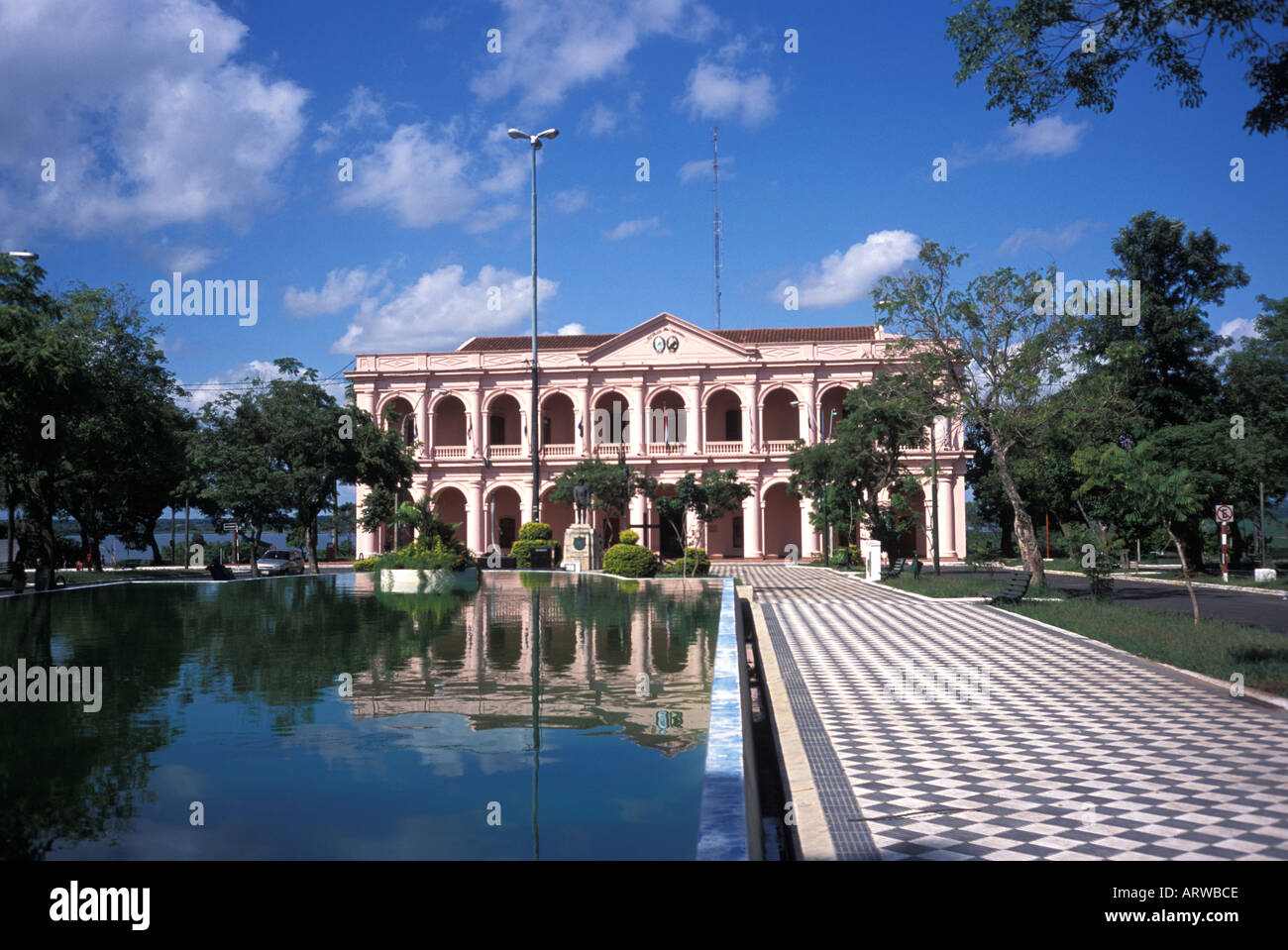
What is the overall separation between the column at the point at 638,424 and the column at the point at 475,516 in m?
8.14

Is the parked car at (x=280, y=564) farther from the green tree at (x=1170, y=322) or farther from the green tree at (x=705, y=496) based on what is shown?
the green tree at (x=1170, y=322)

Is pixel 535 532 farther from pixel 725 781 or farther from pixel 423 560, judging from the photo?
pixel 725 781

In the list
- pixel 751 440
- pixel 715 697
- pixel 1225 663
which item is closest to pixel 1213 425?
pixel 751 440

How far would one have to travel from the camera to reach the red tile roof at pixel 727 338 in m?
52.0

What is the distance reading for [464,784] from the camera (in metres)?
5.58

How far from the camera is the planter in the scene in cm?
2628

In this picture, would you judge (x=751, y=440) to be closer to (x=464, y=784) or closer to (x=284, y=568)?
(x=284, y=568)

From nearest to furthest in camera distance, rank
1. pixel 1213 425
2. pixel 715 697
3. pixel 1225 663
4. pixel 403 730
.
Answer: pixel 403 730 < pixel 715 697 < pixel 1225 663 < pixel 1213 425

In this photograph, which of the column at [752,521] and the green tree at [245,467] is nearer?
the green tree at [245,467]

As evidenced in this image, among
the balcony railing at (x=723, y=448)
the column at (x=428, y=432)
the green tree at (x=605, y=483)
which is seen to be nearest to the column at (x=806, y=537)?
the balcony railing at (x=723, y=448)

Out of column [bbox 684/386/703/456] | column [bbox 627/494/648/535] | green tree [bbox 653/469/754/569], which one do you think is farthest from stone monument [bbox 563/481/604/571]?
column [bbox 684/386/703/456]

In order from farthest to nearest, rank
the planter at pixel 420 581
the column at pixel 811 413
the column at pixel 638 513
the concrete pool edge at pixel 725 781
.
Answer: the column at pixel 638 513 < the column at pixel 811 413 < the planter at pixel 420 581 < the concrete pool edge at pixel 725 781

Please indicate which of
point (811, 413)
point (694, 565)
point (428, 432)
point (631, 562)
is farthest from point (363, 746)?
point (428, 432)
